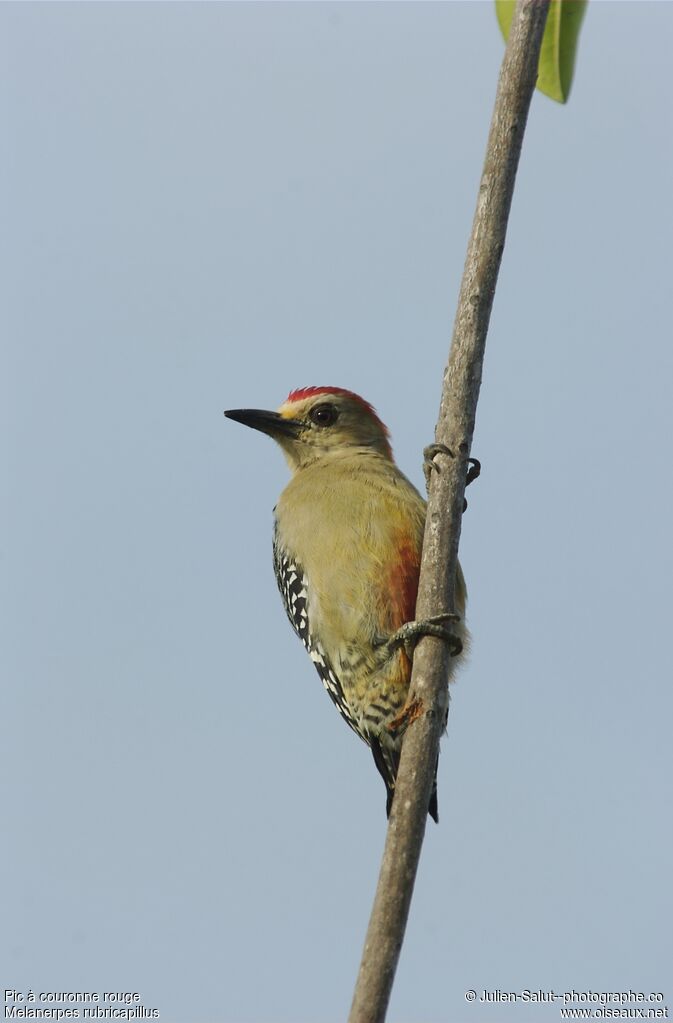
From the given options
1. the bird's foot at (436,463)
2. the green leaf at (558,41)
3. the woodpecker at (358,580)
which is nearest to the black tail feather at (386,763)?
the woodpecker at (358,580)

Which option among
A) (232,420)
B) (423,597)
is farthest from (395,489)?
(423,597)

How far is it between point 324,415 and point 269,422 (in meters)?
0.35

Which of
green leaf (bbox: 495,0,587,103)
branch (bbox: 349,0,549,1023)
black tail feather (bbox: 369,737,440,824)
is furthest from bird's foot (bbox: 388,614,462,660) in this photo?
green leaf (bbox: 495,0,587,103)

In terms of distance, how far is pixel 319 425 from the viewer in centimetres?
709

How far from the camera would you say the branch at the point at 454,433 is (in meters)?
3.91

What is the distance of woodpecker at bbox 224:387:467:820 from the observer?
562 centimetres

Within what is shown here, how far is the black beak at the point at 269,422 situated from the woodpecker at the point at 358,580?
0.30 metres

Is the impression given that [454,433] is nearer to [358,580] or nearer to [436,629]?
[436,629]

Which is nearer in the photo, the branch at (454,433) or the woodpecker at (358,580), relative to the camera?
the branch at (454,433)

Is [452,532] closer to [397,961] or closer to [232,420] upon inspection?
[397,961]

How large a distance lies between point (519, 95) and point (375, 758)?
3.29 meters

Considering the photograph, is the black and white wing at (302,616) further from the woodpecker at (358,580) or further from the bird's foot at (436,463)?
the bird's foot at (436,463)

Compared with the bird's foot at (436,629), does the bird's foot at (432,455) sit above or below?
above

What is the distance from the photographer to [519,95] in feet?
14.6
